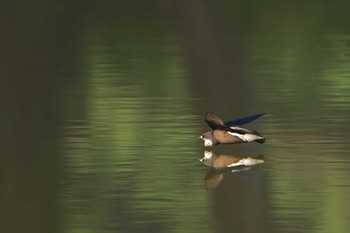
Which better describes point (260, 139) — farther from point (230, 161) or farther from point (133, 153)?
point (133, 153)

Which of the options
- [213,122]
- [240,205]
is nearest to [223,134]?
[213,122]

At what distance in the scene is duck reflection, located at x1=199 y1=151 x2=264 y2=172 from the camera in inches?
356

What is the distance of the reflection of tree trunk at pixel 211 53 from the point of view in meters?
11.9

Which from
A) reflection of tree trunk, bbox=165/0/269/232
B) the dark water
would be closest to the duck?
the dark water

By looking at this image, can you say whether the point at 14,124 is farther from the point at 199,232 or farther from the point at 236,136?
the point at 199,232

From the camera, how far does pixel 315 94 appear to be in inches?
452

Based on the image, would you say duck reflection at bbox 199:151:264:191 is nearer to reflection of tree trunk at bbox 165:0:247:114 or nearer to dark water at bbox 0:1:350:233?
dark water at bbox 0:1:350:233

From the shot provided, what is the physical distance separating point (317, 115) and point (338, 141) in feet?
3.24

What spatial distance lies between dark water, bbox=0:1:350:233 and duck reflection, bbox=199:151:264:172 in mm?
96

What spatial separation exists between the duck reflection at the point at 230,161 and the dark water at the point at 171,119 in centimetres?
10

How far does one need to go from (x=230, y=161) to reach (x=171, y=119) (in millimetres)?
1375

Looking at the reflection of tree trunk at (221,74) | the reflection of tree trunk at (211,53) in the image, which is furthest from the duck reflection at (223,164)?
the reflection of tree trunk at (211,53)

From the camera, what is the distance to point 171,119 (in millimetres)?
10508

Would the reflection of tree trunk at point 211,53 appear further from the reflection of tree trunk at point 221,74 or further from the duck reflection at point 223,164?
the duck reflection at point 223,164
